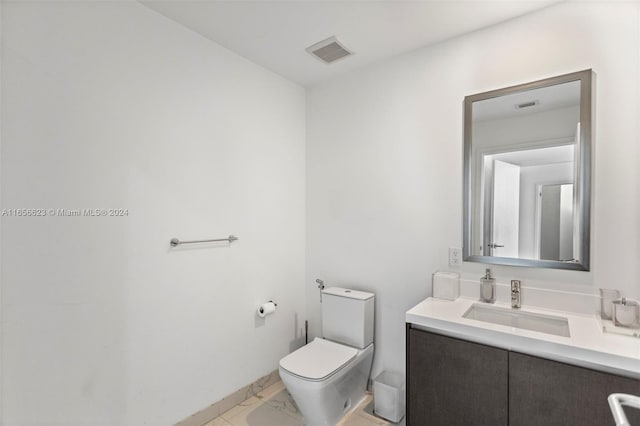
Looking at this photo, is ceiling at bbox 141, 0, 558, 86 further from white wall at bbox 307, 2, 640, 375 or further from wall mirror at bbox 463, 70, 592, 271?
wall mirror at bbox 463, 70, 592, 271

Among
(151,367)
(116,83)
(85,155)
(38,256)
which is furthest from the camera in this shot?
(151,367)

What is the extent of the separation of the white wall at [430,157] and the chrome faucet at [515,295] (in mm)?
58

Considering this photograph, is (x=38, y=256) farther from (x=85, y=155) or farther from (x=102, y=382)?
(x=102, y=382)

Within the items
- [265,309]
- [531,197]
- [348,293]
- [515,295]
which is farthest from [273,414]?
[531,197]

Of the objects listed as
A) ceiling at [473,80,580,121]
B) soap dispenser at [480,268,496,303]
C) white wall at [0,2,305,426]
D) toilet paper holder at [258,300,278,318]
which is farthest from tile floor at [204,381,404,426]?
ceiling at [473,80,580,121]

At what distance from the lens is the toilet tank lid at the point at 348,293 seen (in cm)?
224

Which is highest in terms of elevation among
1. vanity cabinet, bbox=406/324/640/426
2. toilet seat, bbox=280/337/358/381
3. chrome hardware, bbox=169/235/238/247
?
chrome hardware, bbox=169/235/238/247

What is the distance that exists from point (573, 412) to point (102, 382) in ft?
6.86

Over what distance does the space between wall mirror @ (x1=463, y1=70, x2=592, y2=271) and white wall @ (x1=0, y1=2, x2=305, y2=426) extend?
1436mm

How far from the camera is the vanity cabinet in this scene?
121cm

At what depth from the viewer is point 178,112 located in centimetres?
188

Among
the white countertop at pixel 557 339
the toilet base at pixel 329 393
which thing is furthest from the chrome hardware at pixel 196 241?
the white countertop at pixel 557 339

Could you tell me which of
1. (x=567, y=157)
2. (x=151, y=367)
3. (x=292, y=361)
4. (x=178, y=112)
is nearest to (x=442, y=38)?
(x=567, y=157)

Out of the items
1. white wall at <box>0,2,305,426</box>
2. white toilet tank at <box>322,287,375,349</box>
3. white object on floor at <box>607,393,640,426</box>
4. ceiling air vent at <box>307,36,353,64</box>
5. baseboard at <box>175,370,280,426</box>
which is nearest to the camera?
white object on floor at <box>607,393,640,426</box>
